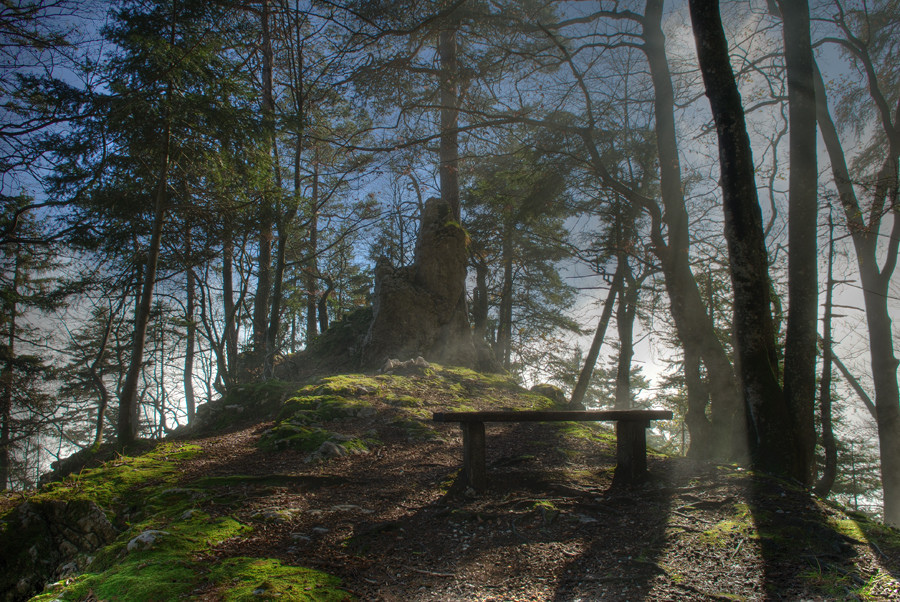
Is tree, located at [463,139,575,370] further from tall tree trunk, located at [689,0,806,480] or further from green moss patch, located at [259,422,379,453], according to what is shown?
green moss patch, located at [259,422,379,453]

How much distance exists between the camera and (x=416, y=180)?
19641 millimetres

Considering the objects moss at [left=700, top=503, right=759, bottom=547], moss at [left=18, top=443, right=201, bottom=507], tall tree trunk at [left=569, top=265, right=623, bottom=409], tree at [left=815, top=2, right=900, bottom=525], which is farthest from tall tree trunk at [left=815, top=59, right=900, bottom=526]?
moss at [left=18, top=443, right=201, bottom=507]

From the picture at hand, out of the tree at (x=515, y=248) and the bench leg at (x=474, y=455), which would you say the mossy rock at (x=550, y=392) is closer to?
the tree at (x=515, y=248)

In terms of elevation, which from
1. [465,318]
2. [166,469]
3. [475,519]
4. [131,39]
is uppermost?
[131,39]

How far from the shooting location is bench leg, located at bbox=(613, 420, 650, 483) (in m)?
4.72

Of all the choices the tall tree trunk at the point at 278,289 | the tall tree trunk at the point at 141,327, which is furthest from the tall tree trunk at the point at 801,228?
the tall tree trunk at the point at 141,327

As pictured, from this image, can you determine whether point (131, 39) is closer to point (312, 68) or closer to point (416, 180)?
point (312, 68)

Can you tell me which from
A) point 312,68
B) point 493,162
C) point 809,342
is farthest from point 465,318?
point 809,342

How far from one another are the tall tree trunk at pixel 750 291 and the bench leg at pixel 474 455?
10.3 feet

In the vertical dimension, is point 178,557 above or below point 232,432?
below

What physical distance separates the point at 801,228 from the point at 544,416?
14.9 ft

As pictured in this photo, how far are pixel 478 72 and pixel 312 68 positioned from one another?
10.4 feet

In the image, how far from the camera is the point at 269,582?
2.52m

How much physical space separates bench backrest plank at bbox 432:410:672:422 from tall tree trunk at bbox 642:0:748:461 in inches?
170
